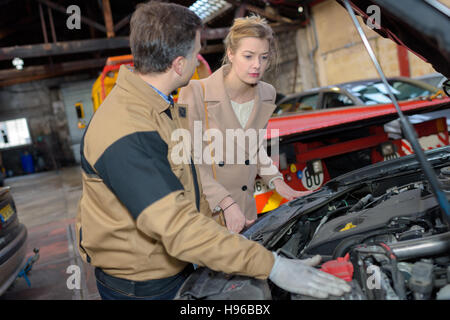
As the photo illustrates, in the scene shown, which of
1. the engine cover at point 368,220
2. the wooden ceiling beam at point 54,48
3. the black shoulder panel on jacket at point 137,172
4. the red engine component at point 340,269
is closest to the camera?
the black shoulder panel on jacket at point 137,172

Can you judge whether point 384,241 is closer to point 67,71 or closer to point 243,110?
point 243,110

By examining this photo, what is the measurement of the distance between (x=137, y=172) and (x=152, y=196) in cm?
8

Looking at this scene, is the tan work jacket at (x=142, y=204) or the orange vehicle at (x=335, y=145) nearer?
the tan work jacket at (x=142, y=204)

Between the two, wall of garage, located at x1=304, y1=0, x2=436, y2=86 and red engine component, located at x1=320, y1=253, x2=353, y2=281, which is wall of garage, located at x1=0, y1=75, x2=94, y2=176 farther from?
red engine component, located at x1=320, y1=253, x2=353, y2=281

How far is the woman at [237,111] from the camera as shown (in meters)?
1.96

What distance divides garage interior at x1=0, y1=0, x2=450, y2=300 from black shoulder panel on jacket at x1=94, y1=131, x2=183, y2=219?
133 cm

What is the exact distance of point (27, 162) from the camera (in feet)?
52.5

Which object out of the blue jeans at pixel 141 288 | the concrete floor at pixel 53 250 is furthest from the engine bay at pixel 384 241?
the concrete floor at pixel 53 250

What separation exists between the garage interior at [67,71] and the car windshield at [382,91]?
79 centimetres

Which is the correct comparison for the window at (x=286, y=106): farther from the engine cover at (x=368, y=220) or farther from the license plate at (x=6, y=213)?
the engine cover at (x=368, y=220)

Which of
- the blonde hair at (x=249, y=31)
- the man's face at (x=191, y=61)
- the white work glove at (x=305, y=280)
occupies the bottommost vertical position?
the white work glove at (x=305, y=280)

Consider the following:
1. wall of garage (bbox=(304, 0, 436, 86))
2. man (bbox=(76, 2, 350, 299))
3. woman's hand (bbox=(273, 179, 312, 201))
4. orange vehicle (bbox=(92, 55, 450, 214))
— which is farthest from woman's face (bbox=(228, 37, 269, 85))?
wall of garage (bbox=(304, 0, 436, 86))

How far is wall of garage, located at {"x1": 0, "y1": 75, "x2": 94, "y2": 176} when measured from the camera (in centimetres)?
1627

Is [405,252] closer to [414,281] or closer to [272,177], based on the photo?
[414,281]
